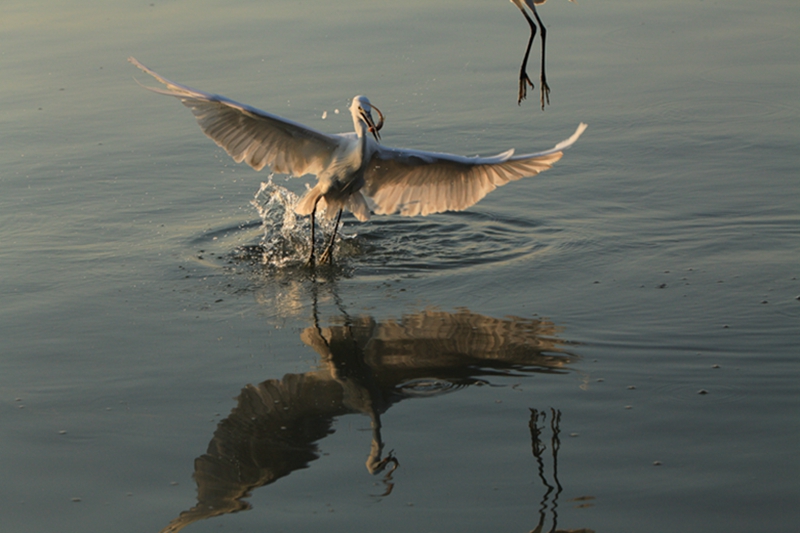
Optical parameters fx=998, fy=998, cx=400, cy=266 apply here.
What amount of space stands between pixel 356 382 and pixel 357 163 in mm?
1963

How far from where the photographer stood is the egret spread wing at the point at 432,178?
6.29 meters

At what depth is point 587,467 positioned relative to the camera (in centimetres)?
383

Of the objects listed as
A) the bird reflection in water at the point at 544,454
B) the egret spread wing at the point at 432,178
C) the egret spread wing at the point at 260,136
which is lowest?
the bird reflection in water at the point at 544,454

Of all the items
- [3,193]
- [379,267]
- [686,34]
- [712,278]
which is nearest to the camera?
[712,278]

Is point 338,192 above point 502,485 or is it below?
above

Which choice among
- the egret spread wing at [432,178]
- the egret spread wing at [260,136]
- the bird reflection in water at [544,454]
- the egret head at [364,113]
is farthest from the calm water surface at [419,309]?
the egret head at [364,113]

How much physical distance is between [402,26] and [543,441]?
8.60m

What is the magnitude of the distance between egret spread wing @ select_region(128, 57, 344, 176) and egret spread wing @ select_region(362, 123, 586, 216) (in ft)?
1.18

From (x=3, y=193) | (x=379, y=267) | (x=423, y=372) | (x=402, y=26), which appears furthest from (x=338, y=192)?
(x=402, y=26)

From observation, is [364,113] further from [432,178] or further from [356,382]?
[356,382]

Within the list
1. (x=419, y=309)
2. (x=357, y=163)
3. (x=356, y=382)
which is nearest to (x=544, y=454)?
(x=356, y=382)

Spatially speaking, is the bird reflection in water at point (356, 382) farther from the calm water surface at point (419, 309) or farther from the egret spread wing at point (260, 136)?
the egret spread wing at point (260, 136)

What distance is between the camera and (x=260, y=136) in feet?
20.7

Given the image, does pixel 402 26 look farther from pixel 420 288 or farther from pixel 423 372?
pixel 423 372
